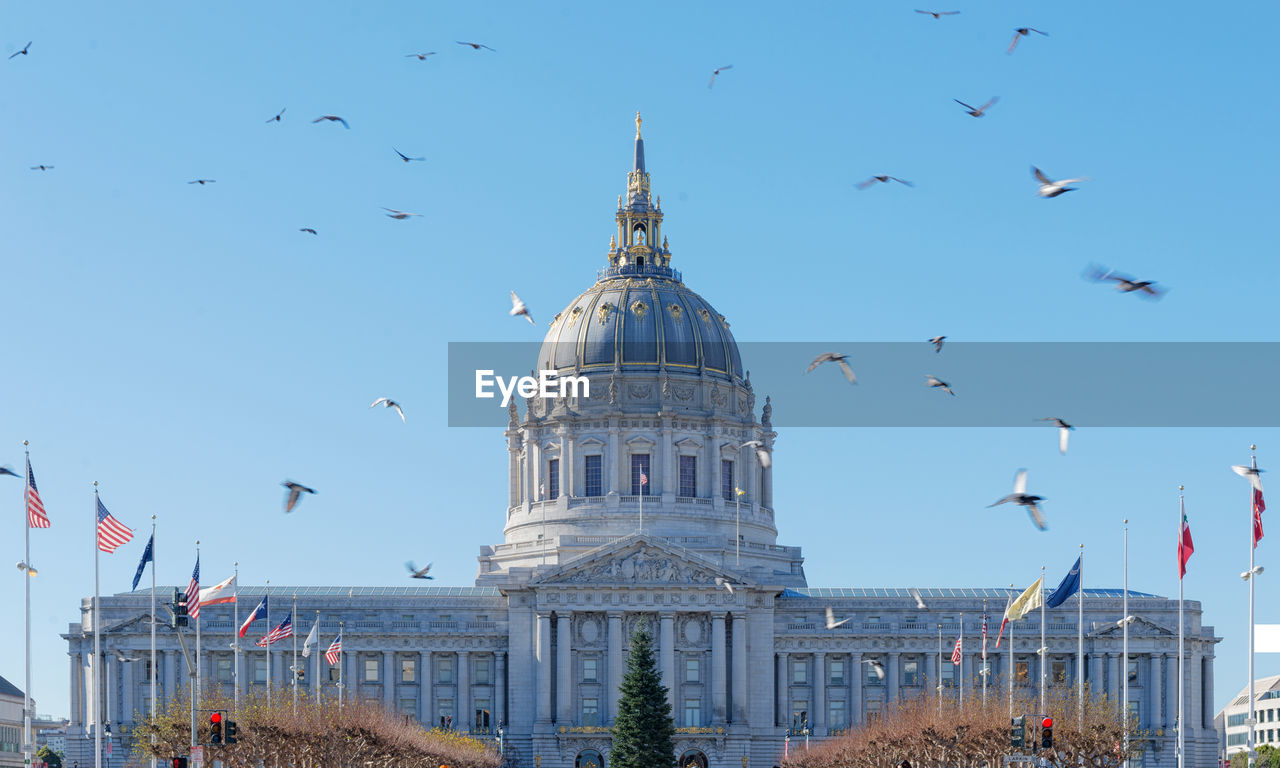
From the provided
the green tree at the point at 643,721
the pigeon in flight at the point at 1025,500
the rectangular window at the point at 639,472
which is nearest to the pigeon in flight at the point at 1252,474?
the pigeon in flight at the point at 1025,500

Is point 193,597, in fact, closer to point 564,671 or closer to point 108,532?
point 108,532

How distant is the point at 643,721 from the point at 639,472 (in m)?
43.4

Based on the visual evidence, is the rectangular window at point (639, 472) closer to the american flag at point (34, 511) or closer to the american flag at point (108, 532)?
the american flag at point (108, 532)

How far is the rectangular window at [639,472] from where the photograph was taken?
595 feet

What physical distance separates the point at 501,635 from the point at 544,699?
6.79 m

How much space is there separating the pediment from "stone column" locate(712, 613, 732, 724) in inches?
119

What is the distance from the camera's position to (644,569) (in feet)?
539

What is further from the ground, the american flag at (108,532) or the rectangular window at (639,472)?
the rectangular window at (639,472)

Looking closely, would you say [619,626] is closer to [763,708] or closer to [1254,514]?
[763,708]

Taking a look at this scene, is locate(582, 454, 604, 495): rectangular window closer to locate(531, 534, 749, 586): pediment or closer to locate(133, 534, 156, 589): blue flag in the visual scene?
locate(531, 534, 749, 586): pediment

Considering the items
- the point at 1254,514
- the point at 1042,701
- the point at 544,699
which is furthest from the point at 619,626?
the point at 1254,514

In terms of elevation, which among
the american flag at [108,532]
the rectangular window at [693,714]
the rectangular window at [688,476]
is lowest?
the rectangular window at [693,714]

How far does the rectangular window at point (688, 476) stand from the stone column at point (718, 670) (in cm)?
2115

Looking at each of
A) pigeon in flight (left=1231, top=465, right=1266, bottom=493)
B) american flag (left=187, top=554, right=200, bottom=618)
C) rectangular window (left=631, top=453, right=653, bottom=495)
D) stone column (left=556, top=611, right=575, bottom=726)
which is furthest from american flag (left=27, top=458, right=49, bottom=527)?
rectangular window (left=631, top=453, right=653, bottom=495)
